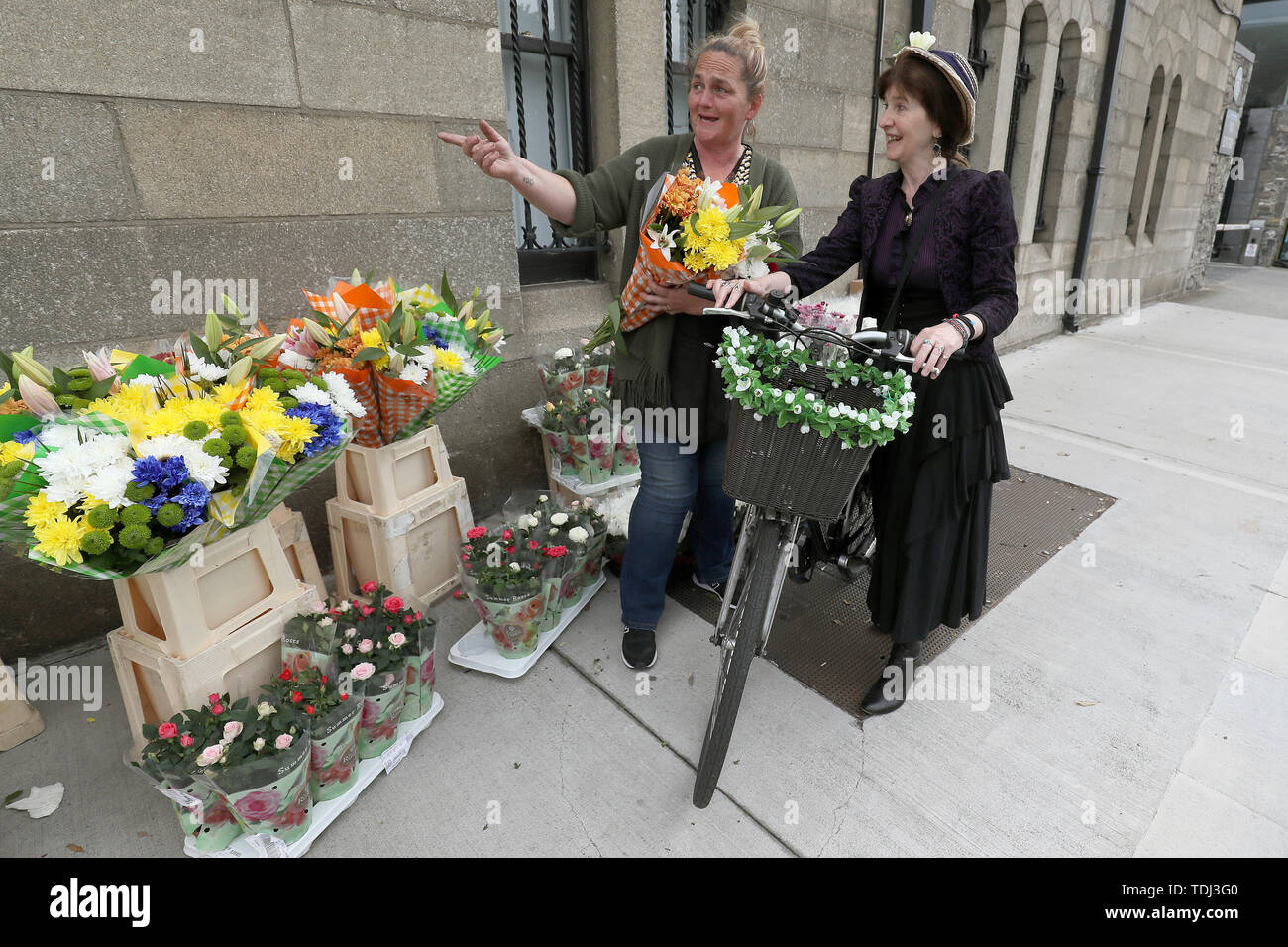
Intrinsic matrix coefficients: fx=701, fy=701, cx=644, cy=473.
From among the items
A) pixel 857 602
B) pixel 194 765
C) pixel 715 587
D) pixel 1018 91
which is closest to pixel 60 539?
pixel 194 765

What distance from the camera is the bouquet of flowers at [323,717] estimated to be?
188 cm

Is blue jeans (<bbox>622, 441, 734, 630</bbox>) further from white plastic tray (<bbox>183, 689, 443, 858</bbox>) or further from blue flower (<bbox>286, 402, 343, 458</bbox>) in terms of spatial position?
blue flower (<bbox>286, 402, 343, 458</bbox>)

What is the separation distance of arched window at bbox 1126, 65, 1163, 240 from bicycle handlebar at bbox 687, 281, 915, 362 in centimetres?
1043

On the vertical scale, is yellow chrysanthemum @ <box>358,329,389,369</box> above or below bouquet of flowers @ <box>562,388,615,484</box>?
above

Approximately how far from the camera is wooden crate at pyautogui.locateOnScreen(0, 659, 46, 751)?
7.28 feet

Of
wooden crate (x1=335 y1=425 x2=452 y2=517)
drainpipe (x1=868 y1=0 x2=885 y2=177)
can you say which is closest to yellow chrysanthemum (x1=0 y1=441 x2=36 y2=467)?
wooden crate (x1=335 y1=425 x2=452 y2=517)

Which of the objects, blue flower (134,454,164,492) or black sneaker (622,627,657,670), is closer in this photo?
blue flower (134,454,164,492)

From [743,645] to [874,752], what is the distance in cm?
69

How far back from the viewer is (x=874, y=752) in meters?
2.27

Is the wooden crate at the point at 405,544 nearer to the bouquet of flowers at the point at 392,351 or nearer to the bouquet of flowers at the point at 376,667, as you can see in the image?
the bouquet of flowers at the point at 392,351

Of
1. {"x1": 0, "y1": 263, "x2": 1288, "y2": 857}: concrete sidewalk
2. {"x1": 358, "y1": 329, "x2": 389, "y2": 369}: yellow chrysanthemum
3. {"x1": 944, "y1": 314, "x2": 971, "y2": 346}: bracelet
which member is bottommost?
{"x1": 0, "y1": 263, "x2": 1288, "y2": 857}: concrete sidewalk

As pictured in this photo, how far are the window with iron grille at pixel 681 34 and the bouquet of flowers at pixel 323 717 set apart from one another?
361cm

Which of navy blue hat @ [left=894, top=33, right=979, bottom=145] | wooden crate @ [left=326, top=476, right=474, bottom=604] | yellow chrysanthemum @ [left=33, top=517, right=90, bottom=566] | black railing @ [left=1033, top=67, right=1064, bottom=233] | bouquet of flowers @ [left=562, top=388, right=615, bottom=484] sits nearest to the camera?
yellow chrysanthemum @ [left=33, top=517, right=90, bottom=566]

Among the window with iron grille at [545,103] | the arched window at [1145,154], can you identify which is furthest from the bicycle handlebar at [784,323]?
the arched window at [1145,154]
